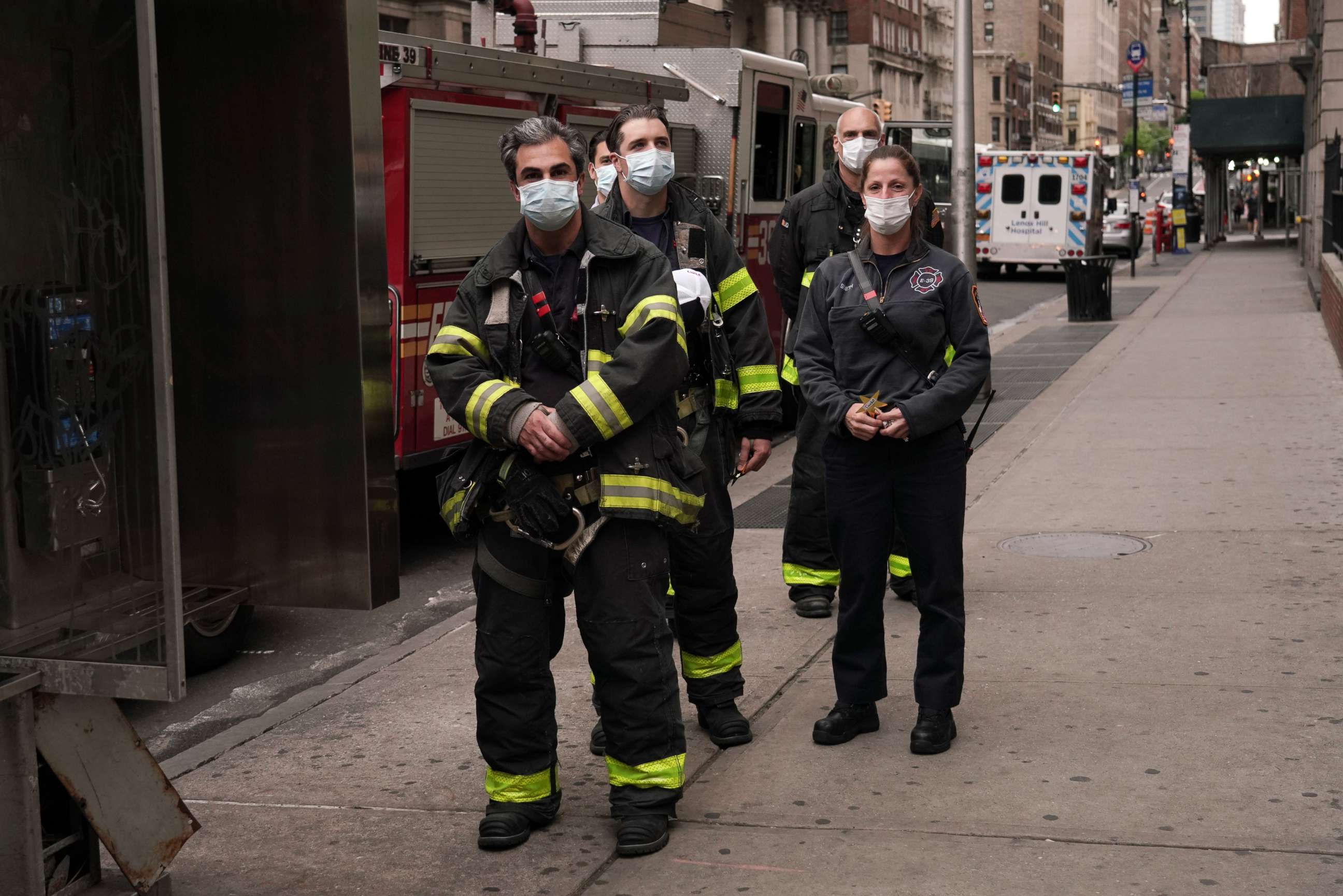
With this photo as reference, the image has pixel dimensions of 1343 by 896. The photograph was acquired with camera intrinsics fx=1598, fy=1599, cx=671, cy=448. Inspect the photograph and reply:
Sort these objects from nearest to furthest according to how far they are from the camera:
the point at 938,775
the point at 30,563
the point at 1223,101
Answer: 1. the point at 30,563
2. the point at 938,775
3. the point at 1223,101

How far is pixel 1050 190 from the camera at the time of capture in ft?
105

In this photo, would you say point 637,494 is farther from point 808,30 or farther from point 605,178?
point 808,30

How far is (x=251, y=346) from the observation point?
4.07 meters

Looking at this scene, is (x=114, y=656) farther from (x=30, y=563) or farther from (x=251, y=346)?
(x=251, y=346)

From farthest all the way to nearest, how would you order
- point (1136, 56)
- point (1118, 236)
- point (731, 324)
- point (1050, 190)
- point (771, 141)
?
1. point (1136, 56)
2. point (1118, 236)
3. point (1050, 190)
4. point (771, 141)
5. point (731, 324)

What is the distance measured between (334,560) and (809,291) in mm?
1884

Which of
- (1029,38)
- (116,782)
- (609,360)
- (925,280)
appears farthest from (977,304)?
(1029,38)

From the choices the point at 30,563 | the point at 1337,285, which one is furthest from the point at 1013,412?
the point at 30,563

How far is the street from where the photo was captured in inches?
241

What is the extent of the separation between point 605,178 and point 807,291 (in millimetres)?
1100

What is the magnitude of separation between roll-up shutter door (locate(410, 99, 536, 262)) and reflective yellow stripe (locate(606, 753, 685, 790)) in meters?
4.42

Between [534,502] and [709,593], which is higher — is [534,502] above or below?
above

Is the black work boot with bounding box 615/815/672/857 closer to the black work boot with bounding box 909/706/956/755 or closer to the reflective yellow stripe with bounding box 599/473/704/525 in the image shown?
the reflective yellow stripe with bounding box 599/473/704/525

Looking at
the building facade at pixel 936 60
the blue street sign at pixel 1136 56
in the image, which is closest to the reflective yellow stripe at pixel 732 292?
the blue street sign at pixel 1136 56
